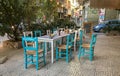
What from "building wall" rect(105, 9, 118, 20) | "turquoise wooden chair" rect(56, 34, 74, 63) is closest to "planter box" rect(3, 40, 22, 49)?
"turquoise wooden chair" rect(56, 34, 74, 63)

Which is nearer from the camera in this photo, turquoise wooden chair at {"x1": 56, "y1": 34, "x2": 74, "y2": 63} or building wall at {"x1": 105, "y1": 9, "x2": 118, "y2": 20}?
turquoise wooden chair at {"x1": 56, "y1": 34, "x2": 74, "y2": 63}

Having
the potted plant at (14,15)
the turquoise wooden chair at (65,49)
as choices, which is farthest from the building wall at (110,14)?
the turquoise wooden chair at (65,49)

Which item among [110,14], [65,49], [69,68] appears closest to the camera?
[69,68]

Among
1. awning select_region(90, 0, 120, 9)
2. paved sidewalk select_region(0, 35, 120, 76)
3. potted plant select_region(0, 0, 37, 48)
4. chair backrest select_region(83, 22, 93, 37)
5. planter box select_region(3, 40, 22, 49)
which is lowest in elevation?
paved sidewalk select_region(0, 35, 120, 76)

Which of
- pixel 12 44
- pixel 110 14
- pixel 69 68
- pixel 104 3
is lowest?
pixel 69 68

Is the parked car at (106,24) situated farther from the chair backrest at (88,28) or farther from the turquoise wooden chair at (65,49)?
the turquoise wooden chair at (65,49)

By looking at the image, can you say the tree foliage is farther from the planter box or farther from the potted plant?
the planter box

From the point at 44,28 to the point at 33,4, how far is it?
6.98ft

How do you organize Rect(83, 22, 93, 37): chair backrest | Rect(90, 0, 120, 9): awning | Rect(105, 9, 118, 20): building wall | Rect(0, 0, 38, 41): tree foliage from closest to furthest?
Rect(0, 0, 38, 41): tree foliage → Rect(90, 0, 120, 9): awning → Rect(83, 22, 93, 37): chair backrest → Rect(105, 9, 118, 20): building wall

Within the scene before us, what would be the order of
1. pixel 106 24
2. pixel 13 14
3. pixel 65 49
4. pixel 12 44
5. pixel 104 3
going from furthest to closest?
pixel 106 24 < pixel 104 3 < pixel 12 44 < pixel 13 14 < pixel 65 49

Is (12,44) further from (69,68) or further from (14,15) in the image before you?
(69,68)

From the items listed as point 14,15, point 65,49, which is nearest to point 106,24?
point 14,15

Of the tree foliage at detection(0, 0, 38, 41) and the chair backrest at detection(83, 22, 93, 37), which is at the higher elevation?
the tree foliage at detection(0, 0, 38, 41)

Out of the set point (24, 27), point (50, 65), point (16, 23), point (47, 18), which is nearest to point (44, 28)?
point (47, 18)
